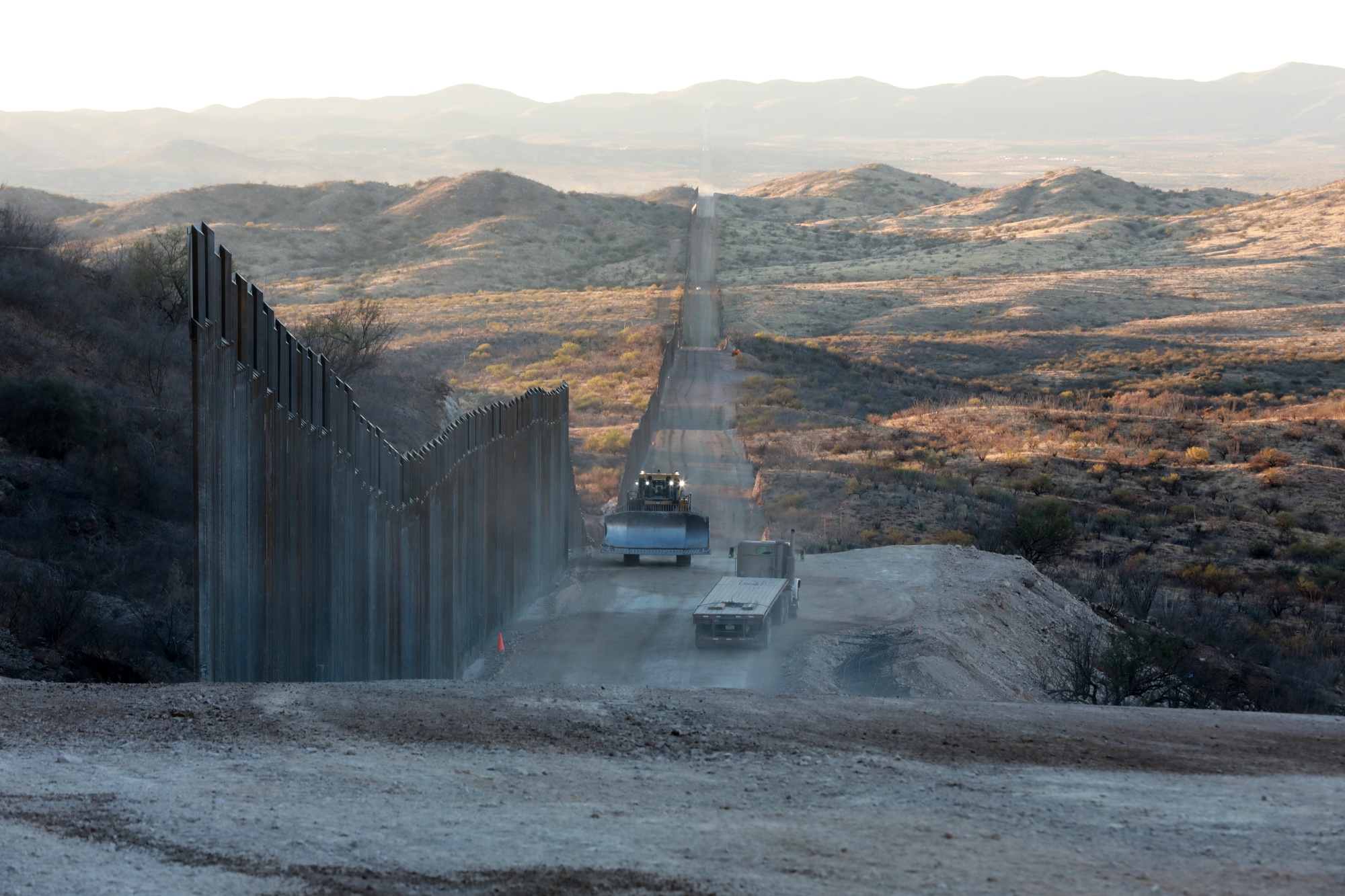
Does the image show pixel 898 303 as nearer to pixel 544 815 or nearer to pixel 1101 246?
pixel 1101 246

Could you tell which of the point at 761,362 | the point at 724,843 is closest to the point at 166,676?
the point at 724,843

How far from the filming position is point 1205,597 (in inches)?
1114

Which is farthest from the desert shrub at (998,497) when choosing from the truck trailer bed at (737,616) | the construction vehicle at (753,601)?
the truck trailer bed at (737,616)

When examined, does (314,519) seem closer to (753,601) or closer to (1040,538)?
(753,601)

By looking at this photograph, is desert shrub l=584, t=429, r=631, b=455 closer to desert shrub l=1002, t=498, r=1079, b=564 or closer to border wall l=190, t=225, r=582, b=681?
desert shrub l=1002, t=498, r=1079, b=564

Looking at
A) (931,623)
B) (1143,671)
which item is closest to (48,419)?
(931,623)

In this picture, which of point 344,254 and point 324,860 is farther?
point 344,254

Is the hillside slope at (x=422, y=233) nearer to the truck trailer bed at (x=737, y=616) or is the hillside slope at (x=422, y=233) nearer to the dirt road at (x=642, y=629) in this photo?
the dirt road at (x=642, y=629)

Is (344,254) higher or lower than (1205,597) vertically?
higher

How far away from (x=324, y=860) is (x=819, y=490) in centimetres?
3140

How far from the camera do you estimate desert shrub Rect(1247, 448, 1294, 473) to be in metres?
40.7

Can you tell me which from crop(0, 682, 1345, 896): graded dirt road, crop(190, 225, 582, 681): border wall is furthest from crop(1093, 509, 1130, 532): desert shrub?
crop(0, 682, 1345, 896): graded dirt road

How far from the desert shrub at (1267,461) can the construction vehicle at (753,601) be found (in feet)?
76.5

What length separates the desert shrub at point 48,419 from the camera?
791 inches
